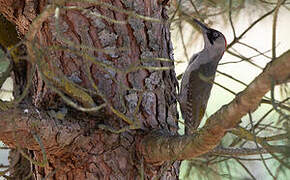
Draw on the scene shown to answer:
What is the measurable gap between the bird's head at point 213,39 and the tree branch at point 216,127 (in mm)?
1484

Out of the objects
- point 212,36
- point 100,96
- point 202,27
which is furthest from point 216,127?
point 212,36

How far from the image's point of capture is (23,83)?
148 inches

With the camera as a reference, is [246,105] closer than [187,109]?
Yes

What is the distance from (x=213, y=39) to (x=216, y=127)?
2160 mm

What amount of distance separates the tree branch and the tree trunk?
8 centimetres

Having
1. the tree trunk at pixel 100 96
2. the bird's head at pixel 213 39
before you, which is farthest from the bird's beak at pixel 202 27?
the tree trunk at pixel 100 96

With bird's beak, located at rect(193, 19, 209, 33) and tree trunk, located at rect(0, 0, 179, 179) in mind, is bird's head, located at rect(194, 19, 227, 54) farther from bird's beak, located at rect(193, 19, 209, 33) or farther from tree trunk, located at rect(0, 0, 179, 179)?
tree trunk, located at rect(0, 0, 179, 179)

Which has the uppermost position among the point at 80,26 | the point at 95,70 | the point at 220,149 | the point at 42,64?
the point at 80,26

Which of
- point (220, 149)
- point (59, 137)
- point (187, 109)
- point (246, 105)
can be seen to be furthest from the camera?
point (187, 109)

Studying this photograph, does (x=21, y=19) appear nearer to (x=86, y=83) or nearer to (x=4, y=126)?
(x=86, y=83)

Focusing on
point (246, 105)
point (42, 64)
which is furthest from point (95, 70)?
point (246, 105)

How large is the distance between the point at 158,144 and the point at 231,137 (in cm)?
123

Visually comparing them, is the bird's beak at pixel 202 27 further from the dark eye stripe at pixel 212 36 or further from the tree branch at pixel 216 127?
the tree branch at pixel 216 127

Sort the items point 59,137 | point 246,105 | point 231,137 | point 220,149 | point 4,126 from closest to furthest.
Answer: point 246,105 < point 4,126 < point 59,137 < point 220,149 < point 231,137
